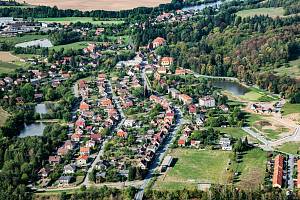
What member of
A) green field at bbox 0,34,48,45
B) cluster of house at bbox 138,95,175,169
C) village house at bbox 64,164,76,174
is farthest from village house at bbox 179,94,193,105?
green field at bbox 0,34,48,45

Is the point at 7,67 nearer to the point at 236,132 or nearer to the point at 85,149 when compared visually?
the point at 85,149

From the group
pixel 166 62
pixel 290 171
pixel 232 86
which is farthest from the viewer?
pixel 166 62

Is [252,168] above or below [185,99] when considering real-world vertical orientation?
below

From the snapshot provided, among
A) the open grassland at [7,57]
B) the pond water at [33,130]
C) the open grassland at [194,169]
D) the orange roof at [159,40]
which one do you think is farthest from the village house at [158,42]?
the open grassland at [194,169]

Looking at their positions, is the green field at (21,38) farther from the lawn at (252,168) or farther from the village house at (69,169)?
the lawn at (252,168)

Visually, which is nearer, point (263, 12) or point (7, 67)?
point (7, 67)

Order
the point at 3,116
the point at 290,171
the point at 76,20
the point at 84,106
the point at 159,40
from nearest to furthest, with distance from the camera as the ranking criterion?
the point at 290,171, the point at 3,116, the point at 84,106, the point at 159,40, the point at 76,20

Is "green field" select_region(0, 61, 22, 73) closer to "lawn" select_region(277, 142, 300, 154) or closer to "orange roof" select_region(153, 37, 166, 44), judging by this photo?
"orange roof" select_region(153, 37, 166, 44)

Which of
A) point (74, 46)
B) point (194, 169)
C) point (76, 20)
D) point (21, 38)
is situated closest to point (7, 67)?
point (74, 46)
